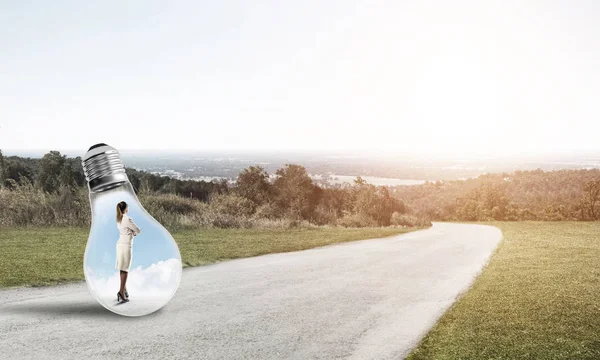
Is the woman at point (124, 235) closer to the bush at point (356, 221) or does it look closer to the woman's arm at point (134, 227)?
the woman's arm at point (134, 227)

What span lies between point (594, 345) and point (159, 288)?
6.10 meters

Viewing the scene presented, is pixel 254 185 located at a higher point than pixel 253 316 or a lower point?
higher

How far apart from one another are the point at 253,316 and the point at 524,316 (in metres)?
4.59

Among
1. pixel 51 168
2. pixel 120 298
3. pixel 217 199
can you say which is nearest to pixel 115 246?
pixel 120 298

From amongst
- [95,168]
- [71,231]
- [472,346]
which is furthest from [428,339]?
[71,231]

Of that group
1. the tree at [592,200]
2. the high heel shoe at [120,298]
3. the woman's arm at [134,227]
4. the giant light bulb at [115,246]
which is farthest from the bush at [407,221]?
the woman's arm at [134,227]

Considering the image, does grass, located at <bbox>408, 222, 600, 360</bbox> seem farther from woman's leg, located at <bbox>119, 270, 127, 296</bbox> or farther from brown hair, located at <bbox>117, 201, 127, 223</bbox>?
brown hair, located at <bbox>117, 201, 127, 223</bbox>

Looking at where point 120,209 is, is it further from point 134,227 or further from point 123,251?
point 123,251

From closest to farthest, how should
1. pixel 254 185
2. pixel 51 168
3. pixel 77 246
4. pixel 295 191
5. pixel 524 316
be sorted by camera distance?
pixel 524 316 → pixel 77 246 → pixel 51 168 → pixel 254 185 → pixel 295 191

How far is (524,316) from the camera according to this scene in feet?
28.6

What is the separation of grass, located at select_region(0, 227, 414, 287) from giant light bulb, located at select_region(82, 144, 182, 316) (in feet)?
17.0

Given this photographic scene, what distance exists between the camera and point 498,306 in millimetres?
9289

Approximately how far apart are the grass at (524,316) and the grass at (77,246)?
6.03 meters

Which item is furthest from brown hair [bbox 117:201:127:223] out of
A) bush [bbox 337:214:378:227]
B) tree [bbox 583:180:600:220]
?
tree [bbox 583:180:600:220]
